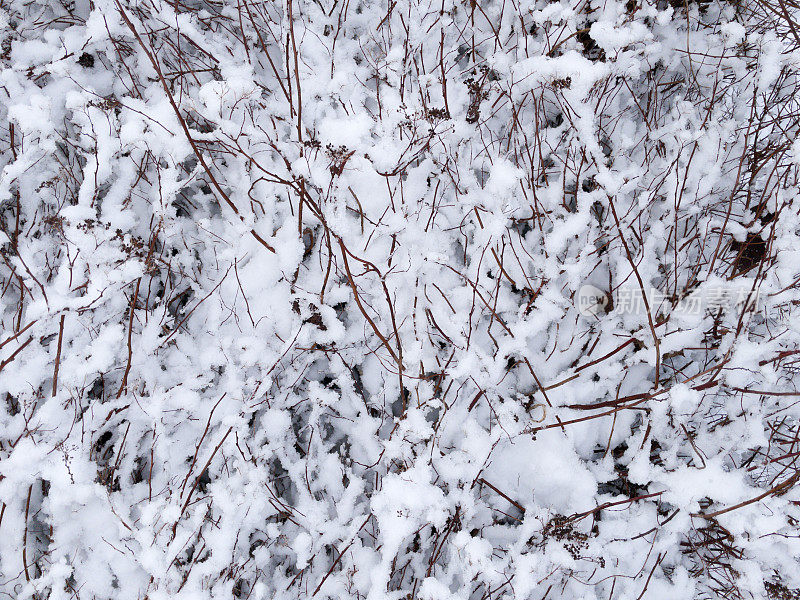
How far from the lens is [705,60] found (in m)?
1.96

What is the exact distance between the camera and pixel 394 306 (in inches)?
75.4

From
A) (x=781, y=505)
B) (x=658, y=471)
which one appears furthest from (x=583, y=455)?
(x=781, y=505)

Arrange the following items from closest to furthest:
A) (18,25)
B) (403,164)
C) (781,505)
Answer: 1. (781,505)
2. (403,164)
3. (18,25)

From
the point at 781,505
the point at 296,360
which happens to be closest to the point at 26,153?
the point at 296,360

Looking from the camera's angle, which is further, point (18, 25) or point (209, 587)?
point (18, 25)

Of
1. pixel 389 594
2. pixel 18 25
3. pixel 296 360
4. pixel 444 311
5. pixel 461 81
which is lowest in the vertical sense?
pixel 389 594

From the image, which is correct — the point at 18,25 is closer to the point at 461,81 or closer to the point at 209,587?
the point at 461,81

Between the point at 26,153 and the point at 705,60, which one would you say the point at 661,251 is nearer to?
the point at 705,60

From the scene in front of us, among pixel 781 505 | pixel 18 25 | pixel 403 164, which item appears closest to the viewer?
pixel 781 505

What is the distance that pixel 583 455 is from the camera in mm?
2055

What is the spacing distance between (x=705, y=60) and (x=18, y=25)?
128 inches

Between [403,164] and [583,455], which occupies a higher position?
[403,164]

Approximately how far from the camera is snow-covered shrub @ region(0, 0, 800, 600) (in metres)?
1.79

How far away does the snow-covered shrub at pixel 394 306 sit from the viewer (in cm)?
179
